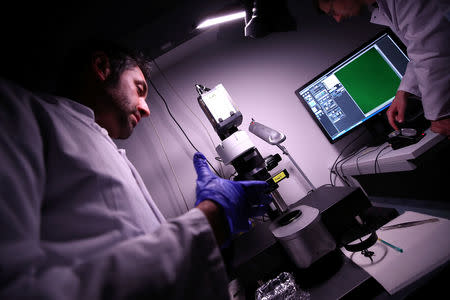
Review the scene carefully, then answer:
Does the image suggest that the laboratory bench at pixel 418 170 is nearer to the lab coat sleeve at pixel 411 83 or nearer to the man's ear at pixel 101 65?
the lab coat sleeve at pixel 411 83

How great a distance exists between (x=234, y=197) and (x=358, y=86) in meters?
1.21

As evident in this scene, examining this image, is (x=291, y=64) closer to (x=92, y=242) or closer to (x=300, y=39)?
(x=300, y=39)

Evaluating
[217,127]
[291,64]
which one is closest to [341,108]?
[291,64]

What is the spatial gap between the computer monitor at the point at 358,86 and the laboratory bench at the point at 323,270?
57 centimetres

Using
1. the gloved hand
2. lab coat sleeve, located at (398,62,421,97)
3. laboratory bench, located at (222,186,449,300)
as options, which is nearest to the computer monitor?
lab coat sleeve, located at (398,62,421,97)

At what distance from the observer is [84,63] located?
0.79m

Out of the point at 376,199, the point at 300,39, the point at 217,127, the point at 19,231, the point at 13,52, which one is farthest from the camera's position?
the point at 300,39

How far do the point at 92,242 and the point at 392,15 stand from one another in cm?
161

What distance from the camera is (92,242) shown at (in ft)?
1.40

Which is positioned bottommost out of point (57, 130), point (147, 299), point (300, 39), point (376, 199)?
point (376, 199)

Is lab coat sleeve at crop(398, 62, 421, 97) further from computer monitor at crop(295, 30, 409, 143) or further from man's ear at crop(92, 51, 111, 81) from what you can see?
man's ear at crop(92, 51, 111, 81)

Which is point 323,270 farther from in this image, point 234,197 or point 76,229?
point 76,229

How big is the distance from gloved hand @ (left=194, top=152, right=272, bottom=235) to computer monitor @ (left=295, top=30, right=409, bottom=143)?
2.99 feet

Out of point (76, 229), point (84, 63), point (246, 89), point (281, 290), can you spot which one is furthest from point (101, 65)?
point (281, 290)
